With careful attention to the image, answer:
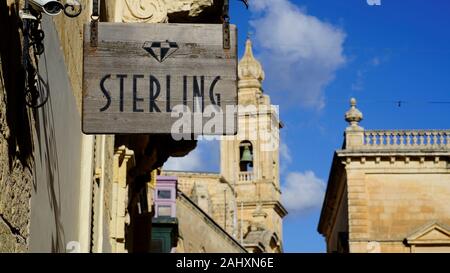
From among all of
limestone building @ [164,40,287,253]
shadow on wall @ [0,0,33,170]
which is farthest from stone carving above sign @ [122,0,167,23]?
limestone building @ [164,40,287,253]

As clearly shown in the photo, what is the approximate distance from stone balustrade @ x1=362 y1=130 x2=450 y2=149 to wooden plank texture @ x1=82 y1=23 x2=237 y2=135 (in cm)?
3790

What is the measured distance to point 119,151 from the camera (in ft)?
48.1

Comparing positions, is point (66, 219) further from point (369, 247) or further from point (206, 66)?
point (369, 247)

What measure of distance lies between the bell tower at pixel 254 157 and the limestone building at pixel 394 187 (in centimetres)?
4287

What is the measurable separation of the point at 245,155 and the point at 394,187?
1508 inches

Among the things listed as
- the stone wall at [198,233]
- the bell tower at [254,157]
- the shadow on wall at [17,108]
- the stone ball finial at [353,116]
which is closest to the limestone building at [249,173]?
the bell tower at [254,157]

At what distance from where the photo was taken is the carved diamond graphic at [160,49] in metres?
6.70

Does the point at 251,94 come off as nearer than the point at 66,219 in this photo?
No

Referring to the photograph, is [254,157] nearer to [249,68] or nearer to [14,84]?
[249,68]

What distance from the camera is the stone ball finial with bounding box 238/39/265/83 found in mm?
99688

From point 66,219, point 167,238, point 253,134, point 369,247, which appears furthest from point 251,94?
point 66,219

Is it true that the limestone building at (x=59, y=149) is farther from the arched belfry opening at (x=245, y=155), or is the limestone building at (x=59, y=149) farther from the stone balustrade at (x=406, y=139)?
the arched belfry opening at (x=245, y=155)
